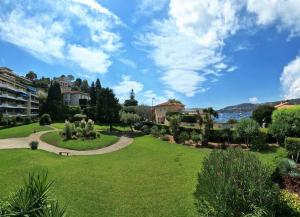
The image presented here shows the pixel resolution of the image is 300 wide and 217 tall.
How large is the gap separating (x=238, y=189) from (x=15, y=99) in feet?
305

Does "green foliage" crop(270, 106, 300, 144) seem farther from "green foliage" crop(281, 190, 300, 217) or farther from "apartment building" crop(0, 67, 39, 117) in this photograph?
"apartment building" crop(0, 67, 39, 117)

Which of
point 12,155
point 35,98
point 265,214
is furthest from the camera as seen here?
point 35,98

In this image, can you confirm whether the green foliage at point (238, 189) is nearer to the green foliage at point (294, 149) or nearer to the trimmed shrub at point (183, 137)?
the green foliage at point (294, 149)

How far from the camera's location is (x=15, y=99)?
90.5 m

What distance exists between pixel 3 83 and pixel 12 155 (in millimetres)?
59248

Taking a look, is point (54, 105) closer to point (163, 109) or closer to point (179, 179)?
point (163, 109)

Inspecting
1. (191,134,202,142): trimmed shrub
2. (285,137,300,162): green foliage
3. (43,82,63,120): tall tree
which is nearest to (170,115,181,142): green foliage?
(191,134,202,142): trimmed shrub

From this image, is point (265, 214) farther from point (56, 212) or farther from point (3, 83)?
point (3, 83)

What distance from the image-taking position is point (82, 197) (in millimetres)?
17203

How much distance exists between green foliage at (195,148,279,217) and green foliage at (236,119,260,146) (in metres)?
24.4

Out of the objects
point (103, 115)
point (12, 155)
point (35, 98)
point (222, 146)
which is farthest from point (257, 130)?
point (35, 98)

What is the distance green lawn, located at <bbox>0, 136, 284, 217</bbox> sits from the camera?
15.4m

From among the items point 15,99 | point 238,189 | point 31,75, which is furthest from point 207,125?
point 31,75

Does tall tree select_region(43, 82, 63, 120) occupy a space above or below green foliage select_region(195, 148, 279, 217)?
above
